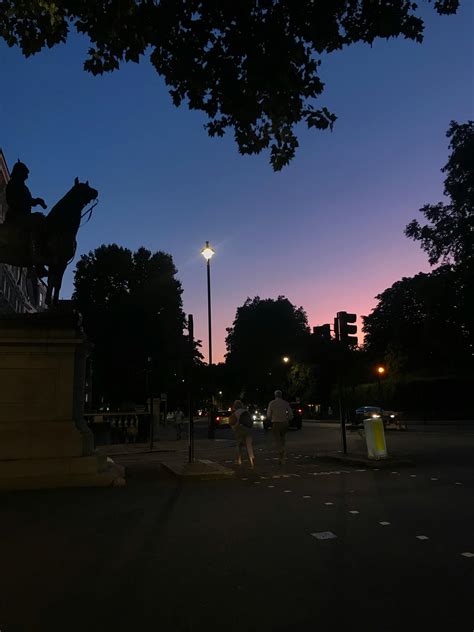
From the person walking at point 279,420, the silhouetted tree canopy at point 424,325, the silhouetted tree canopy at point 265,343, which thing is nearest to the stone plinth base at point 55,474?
the person walking at point 279,420

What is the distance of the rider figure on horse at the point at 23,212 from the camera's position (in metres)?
9.95

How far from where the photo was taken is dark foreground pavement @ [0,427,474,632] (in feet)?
11.0

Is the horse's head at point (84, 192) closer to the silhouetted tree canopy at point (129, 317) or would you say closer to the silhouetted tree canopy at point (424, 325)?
the silhouetted tree canopy at point (129, 317)

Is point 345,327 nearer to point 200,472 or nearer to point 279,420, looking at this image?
point 279,420

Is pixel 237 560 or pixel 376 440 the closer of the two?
pixel 237 560

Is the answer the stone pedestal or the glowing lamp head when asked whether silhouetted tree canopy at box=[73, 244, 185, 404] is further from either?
the stone pedestal

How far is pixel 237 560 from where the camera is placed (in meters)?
4.52

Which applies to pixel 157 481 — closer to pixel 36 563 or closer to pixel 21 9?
pixel 36 563

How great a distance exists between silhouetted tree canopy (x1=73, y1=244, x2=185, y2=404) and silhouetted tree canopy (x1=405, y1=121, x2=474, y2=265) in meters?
23.9

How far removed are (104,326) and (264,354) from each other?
3172 cm

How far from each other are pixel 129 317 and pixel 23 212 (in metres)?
35.8

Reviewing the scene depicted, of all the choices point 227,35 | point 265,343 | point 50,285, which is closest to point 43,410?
point 50,285

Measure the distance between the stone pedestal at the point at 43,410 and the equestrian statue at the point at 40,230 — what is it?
121 centimetres

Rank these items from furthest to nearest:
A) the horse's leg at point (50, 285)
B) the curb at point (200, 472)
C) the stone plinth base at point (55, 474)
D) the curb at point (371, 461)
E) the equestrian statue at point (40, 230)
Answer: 1. the curb at point (371, 461)
2. the horse's leg at point (50, 285)
3. the equestrian statue at point (40, 230)
4. the curb at point (200, 472)
5. the stone plinth base at point (55, 474)
